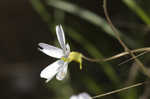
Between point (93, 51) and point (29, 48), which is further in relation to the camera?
point (29, 48)

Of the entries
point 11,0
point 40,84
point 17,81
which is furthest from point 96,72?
point 11,0

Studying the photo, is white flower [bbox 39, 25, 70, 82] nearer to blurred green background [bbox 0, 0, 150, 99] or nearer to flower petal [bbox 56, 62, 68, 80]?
flower petal [bbox 56, 62, 68, 80]

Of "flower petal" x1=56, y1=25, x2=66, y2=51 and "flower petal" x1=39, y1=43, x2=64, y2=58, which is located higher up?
"flower petal" x1=56, y1=25, x2=66, y2=51

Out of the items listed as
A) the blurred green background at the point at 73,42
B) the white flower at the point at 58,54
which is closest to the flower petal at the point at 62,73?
the white flower at the point at 58,54

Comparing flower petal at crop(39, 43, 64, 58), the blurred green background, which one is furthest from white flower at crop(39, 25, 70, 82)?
the blurred green background

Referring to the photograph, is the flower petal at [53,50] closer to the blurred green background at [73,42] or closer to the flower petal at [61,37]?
the flower petal at [61,37]

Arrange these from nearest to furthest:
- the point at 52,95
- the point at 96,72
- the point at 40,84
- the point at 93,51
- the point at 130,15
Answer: the point at 93,51 → the point at 130,15 → the point at 96,72 → the point at 52,95 → the point at 40,84

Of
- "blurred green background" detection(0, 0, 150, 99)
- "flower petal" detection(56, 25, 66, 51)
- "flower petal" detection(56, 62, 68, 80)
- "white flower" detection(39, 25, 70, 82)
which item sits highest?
"blurred green background" detection(0, 0, 150, 99)

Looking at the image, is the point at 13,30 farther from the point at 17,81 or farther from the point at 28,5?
the point at 17,81

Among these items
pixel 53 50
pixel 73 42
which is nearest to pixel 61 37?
pixel 53 50
